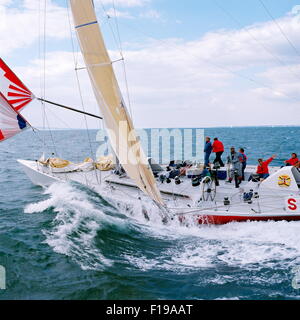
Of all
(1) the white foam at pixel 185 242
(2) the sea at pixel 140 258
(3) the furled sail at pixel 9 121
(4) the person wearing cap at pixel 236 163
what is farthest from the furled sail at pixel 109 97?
(3) the furled sail at pixel 9 121

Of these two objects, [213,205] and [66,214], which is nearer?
[213,205]

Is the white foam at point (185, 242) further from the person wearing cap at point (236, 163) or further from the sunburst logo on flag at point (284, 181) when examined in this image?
the person wearing cap at point (236, 163)

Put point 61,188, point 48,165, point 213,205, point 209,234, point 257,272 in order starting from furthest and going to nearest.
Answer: point 48,165 < point 61,188 < point 213,205 < point 209,234 < point 257,272

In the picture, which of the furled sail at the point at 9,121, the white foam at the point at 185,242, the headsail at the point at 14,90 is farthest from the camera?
the headsail at the point at 14,90

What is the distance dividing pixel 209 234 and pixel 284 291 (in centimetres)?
304

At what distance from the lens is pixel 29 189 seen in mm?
17750

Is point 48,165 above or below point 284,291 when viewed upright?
above

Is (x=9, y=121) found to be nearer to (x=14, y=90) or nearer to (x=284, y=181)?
(x=14, y=90)

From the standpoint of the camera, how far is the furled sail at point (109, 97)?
8570mm

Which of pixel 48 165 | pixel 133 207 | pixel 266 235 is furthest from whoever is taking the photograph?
pixel 48 165

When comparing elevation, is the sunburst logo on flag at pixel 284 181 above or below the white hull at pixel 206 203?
above

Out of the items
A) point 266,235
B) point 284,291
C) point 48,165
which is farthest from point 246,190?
point 48,165
